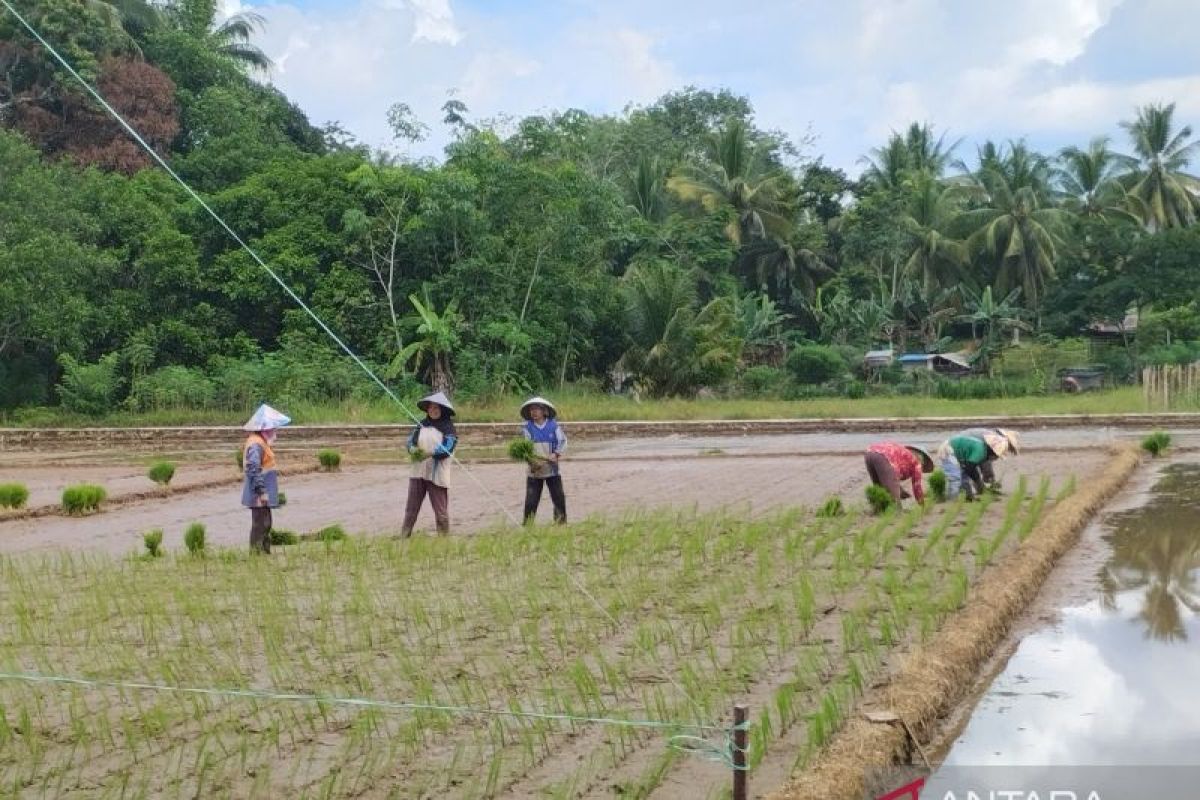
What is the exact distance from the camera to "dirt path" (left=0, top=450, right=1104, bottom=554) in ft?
39.8

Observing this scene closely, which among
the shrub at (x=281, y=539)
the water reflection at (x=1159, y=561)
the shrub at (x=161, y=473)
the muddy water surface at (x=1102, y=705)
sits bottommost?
the muddy water surface at (x=1102, y=705)

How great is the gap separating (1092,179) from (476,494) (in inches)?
1330

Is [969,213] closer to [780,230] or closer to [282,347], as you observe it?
[780,230]

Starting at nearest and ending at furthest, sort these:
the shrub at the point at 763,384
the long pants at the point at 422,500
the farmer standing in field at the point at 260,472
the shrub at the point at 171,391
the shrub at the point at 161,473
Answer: the farmer standing in field at the point at 260,472
the long pants at the point at 422,500
the shrub at the point at 161,473
the shrub at the point at 171,391
the shrub at the point at 763,384

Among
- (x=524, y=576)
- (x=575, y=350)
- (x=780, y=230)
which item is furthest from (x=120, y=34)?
(x=524, y=576)

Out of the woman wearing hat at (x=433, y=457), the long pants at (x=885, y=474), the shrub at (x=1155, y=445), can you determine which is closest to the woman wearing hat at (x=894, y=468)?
the long pants at (x=885, y=474)

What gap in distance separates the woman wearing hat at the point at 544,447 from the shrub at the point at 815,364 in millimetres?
22535

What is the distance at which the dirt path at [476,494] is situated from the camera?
12133 mm

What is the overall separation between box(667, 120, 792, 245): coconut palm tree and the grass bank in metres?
11.3

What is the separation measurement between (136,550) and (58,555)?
57cm

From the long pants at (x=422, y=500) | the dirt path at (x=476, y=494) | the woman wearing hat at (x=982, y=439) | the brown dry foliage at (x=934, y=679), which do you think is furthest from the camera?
the dirt path at (x=476, y=494)

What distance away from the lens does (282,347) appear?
2945 cm

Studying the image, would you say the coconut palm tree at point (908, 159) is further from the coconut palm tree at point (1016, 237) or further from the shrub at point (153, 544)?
the shrub at point (153, 544)

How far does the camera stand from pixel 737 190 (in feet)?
128
